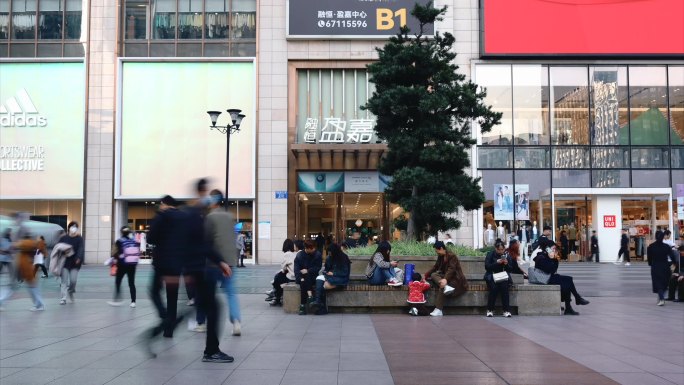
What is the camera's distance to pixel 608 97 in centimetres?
3158

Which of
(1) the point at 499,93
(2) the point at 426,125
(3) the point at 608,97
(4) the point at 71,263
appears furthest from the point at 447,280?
(3) the point at 608,97

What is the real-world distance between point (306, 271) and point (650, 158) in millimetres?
25730

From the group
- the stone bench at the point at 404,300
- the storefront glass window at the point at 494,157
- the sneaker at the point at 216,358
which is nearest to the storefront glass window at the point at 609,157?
the storefront glass window at the point at 494,157

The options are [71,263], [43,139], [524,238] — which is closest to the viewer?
[71,263]

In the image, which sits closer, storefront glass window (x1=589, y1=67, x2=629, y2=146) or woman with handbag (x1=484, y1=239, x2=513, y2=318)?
woman with handbag (x1=484, y1=239, x2=513, y2=318)

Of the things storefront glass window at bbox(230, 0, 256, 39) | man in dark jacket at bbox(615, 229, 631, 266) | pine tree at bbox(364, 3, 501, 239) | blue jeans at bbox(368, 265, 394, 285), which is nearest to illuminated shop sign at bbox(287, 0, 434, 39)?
storefront glass window at bbox(230, 0, 256, 39)

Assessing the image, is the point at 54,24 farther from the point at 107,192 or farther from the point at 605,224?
the point at 605,224

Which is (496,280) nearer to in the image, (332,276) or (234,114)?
(332,276)

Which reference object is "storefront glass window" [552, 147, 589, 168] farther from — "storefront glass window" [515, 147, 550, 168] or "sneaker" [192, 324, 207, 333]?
"sneaker" [192, 324, 207, 333]

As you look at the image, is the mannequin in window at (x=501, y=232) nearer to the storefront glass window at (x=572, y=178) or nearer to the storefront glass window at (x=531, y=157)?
the storefront glass window at (x=531, y=157)

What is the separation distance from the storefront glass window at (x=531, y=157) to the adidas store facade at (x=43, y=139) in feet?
73.5

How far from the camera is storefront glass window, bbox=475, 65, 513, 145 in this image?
103ft

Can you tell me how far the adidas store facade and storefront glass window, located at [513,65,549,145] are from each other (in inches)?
885

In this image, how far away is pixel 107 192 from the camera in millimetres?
30016
